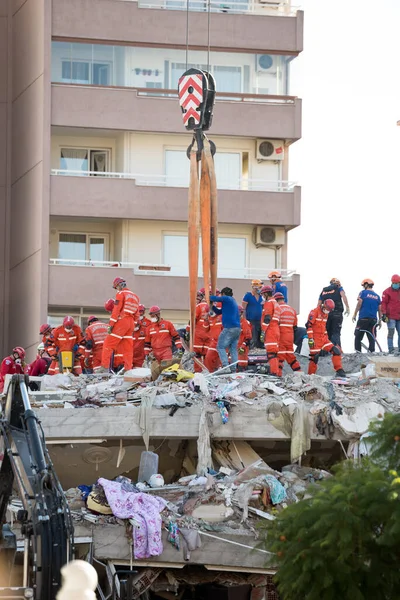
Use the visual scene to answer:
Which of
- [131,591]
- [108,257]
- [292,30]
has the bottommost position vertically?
[131,591]

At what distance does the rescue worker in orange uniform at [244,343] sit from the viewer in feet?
94.5

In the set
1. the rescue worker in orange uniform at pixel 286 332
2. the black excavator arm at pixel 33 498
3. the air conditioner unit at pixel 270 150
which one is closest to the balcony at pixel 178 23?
the air conditioner unit at pixel 270 150

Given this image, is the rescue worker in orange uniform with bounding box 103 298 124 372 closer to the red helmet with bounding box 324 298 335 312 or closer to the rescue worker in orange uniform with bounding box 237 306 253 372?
the rescue worker in orange uniform with bounding box 237 306 253 372

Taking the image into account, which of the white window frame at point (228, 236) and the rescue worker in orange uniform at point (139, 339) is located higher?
the white window frame at point (228, 236)

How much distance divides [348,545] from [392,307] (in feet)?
56.1

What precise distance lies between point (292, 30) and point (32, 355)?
1187cm

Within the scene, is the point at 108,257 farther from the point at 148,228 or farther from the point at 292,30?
the point at 292,30

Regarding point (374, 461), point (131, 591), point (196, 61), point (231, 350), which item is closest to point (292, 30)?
point (196, 61)

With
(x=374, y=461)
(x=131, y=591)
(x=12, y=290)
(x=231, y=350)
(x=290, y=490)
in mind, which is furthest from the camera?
(x=12, y=290)

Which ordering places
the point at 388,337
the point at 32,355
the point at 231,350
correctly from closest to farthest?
1. the point at 231,350
2. the point at 388,337
3. the point at 32,355

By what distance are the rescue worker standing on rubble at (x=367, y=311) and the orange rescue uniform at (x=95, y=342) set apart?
5294 mm

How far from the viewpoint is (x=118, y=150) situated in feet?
144

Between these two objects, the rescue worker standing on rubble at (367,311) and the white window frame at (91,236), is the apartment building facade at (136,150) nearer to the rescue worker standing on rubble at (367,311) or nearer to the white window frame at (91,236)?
the white window frame at (91,236)

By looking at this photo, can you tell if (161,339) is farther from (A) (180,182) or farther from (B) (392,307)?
(A) (180,182)
